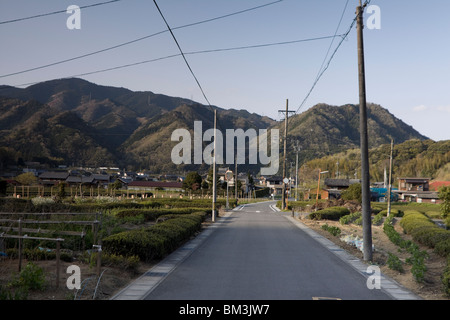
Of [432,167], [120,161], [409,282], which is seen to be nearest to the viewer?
[409,282]

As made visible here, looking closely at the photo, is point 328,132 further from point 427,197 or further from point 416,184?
point 427,197

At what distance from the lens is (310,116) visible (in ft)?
576

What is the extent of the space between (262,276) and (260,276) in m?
0.05

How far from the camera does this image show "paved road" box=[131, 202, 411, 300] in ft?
26.6

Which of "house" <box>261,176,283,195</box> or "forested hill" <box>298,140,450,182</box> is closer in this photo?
"forested hill" <box>298,140,450,182</box>

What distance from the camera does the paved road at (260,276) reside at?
812 centimetres

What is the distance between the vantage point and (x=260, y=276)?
9.90 metres

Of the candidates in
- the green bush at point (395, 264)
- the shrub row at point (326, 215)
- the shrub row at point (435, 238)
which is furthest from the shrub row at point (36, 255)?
the shrub row at point (326, 215)
